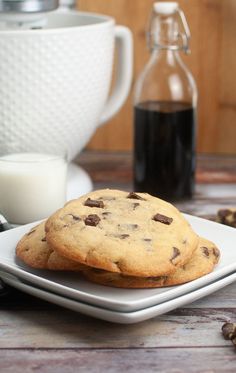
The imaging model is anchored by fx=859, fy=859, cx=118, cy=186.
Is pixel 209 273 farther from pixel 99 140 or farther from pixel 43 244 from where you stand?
pixel 99 140

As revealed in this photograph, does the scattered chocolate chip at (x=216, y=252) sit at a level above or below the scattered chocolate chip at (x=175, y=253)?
below

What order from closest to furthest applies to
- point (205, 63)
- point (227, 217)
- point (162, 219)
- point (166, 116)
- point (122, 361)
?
point (122, 361)
point (162, 219)
point (227, 217)
point (166, 116)
point (205, 63)

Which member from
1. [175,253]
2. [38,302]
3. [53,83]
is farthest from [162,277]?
[53,83]

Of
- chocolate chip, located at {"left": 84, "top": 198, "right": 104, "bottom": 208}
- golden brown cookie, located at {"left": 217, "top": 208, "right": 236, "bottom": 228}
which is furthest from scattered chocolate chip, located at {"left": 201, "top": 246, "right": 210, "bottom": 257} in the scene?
golden brown cookie, located at {"left": 217, "top": 208, "right": 236, "bottom": 228}

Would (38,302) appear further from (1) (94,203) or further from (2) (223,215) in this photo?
(2) (223,215)

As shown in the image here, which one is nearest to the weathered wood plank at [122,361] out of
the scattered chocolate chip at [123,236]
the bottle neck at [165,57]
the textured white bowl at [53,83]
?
the scattered chocolate chip at [123,236]

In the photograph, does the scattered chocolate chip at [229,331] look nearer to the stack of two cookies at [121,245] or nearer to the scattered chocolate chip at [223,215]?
the stack of two cookies at [121,245]

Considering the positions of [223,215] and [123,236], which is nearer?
[123,236]

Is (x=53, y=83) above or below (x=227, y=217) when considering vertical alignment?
above
